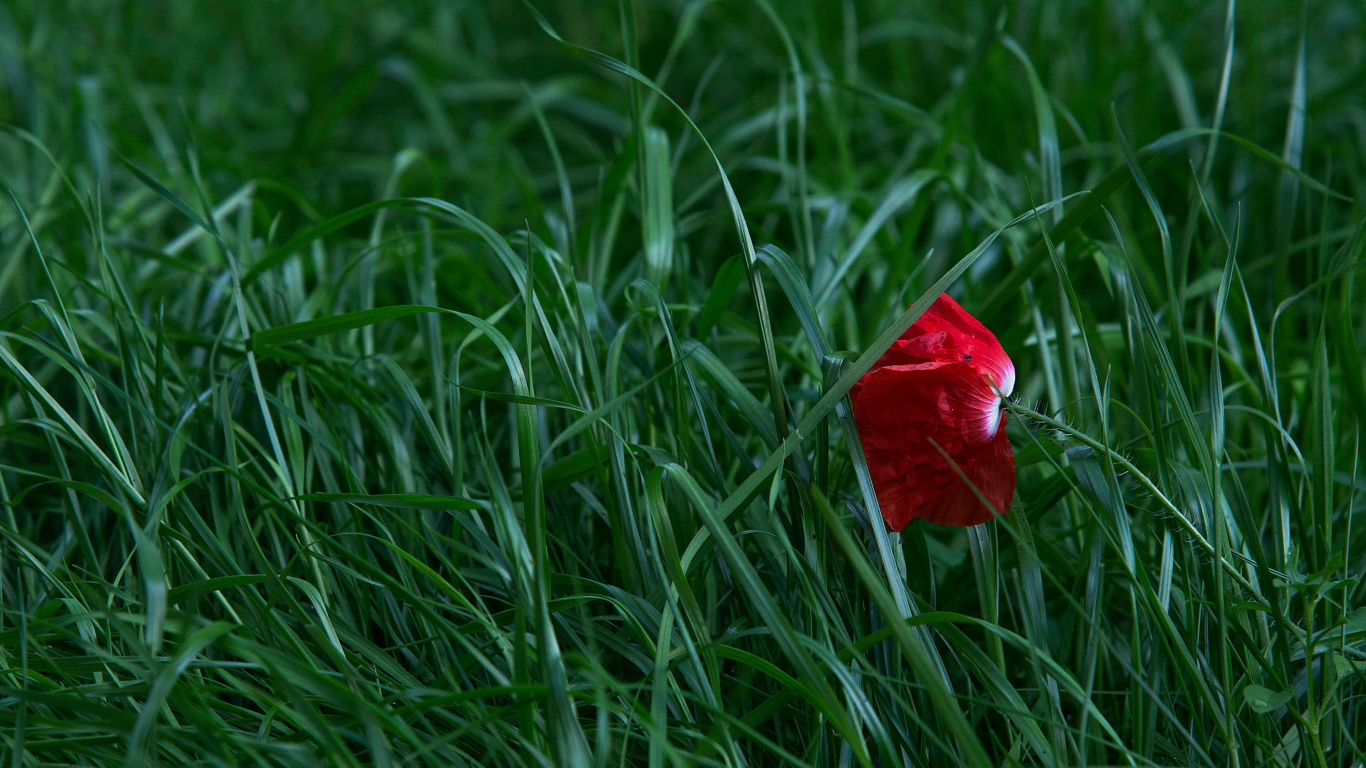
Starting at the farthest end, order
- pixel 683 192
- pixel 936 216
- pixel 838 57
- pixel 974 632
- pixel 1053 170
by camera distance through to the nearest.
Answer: pixel 838 57, pixel 683 192, pixel 936 216, pixel 1053 170, pixel 974 632

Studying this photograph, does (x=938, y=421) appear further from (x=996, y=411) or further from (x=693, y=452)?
(x=693, y=452)

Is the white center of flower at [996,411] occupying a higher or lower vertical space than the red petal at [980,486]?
higher

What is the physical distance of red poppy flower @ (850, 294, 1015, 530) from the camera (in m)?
0.50

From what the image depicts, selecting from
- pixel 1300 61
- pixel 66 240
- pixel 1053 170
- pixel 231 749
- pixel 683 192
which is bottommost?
pixel 231 749

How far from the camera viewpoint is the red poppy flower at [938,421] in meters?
0.50

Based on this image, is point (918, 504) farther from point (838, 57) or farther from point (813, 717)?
point (838, 57)

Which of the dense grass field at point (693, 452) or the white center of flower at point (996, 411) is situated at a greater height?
the white center of flower at point (996, 411)

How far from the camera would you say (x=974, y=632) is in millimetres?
672

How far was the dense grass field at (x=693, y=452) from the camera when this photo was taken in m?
0.52

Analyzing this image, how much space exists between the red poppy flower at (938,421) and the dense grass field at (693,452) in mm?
19

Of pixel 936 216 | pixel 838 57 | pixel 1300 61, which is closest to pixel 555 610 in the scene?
pixel 936 216

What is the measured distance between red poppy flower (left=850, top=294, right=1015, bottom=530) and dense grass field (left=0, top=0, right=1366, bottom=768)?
2 centimetres

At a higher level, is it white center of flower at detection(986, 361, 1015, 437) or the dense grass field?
white center of flower at detection(986, 361, 1015, 437)

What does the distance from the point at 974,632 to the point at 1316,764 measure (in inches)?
8.5
